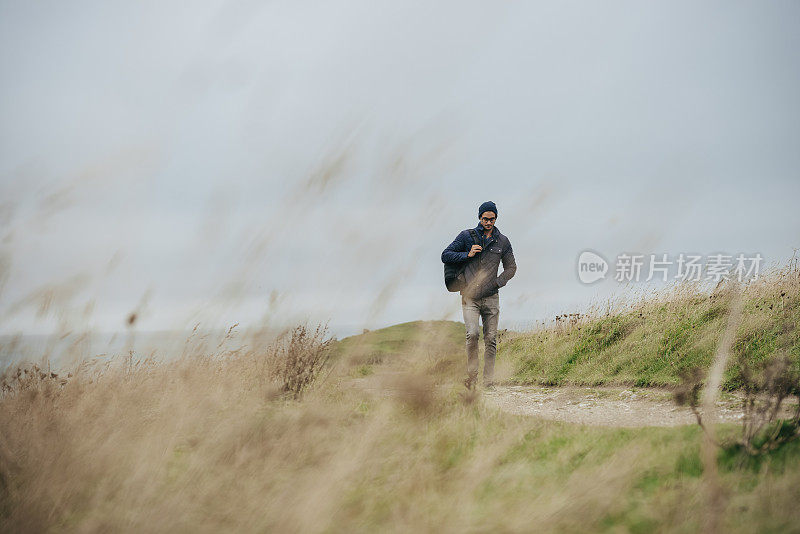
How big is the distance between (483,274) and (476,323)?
588 millimetres

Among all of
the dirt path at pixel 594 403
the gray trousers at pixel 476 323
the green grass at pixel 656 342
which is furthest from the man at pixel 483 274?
the green grass at pixel 656 342

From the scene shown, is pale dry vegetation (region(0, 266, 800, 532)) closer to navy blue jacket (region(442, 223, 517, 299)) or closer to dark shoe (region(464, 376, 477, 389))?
dark shoe (region(464, 376, 477, 389))

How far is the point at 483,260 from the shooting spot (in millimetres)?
7059

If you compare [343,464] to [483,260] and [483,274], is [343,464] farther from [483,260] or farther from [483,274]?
[483,260]

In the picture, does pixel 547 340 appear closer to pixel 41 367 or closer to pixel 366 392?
pixel 366 392

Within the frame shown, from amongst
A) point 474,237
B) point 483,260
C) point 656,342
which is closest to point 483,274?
point 483,260

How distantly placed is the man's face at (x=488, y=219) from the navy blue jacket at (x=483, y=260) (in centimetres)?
7

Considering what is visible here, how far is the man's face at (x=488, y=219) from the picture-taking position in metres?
7.10

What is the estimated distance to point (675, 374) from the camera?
7980 mm

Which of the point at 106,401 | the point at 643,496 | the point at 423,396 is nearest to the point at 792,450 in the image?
the point at 643,496

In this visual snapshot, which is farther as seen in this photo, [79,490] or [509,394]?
[509,394]

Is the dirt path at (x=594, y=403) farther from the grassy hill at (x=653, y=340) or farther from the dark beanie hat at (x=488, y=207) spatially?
the dark beanie hat at (x=488, y=207)

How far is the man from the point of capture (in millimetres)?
6891

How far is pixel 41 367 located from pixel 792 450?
5.61 m
